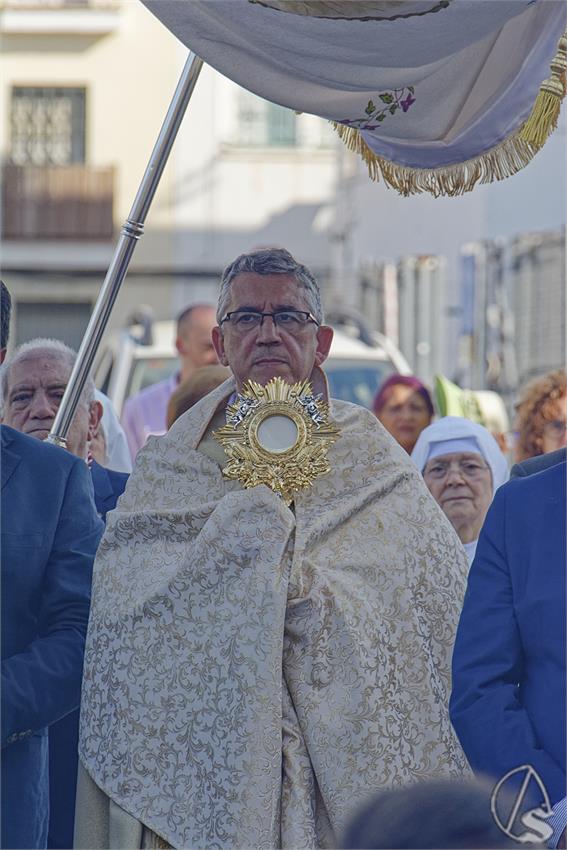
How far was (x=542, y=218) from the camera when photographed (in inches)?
524

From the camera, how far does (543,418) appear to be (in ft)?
18.9

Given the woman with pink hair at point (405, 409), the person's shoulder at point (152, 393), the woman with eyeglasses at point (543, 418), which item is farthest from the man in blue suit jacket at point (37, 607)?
the person's shoulder at point (152, 393)

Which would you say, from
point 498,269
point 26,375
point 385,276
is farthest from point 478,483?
point 385,276

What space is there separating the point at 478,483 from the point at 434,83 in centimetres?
171

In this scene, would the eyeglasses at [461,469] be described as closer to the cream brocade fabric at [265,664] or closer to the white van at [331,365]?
the cream brocade fabric at [265,664]

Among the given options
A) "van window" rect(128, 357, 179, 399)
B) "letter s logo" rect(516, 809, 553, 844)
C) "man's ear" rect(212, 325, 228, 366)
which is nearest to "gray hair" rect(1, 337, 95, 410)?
"man's ear" rect(212, 325, 228, 366)

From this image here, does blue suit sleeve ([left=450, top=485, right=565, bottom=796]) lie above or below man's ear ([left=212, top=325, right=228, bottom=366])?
below

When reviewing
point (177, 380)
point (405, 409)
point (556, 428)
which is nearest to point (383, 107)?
point (556, 428)

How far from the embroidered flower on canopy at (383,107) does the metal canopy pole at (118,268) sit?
679 millimetres

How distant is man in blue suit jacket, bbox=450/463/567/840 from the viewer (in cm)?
320

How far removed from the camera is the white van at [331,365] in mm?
9117

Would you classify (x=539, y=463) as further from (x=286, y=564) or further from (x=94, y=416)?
(x=94, y=416)

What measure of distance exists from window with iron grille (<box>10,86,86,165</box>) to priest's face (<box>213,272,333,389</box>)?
22.4 m

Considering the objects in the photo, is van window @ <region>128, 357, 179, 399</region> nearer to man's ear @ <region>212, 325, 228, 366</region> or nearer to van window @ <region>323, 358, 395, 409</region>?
van window @ <region>323, 358, 395, 409</region>
